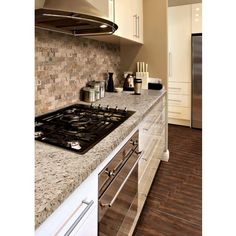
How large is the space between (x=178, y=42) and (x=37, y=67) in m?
3.56

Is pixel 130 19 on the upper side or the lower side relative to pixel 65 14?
upper

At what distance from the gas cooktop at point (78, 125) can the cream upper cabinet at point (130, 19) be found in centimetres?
70

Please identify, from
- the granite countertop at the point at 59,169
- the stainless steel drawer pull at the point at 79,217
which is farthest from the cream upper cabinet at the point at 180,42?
the stainless steel drawer pull at the point at 79,217

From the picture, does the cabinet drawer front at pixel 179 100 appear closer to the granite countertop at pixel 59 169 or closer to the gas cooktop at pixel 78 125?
the gas cooktop at pixel 78 125

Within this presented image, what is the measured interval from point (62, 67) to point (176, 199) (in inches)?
61.3

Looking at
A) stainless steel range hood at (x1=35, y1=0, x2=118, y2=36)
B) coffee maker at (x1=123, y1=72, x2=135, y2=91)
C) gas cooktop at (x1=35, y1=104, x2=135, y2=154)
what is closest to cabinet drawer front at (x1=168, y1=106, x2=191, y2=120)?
coffee maker at (x1=123, y1=72, x2=135, y2=91)

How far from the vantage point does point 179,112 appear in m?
4.68

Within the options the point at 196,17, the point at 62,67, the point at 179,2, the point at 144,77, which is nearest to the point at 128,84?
the point at 144,77

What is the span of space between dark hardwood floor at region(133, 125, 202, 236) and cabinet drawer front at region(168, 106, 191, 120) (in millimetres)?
1213

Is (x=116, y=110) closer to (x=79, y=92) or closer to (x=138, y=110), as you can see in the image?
(x=138, y=110)

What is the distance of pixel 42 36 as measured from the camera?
5.32 feet

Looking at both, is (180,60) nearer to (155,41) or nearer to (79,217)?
(155,41)
